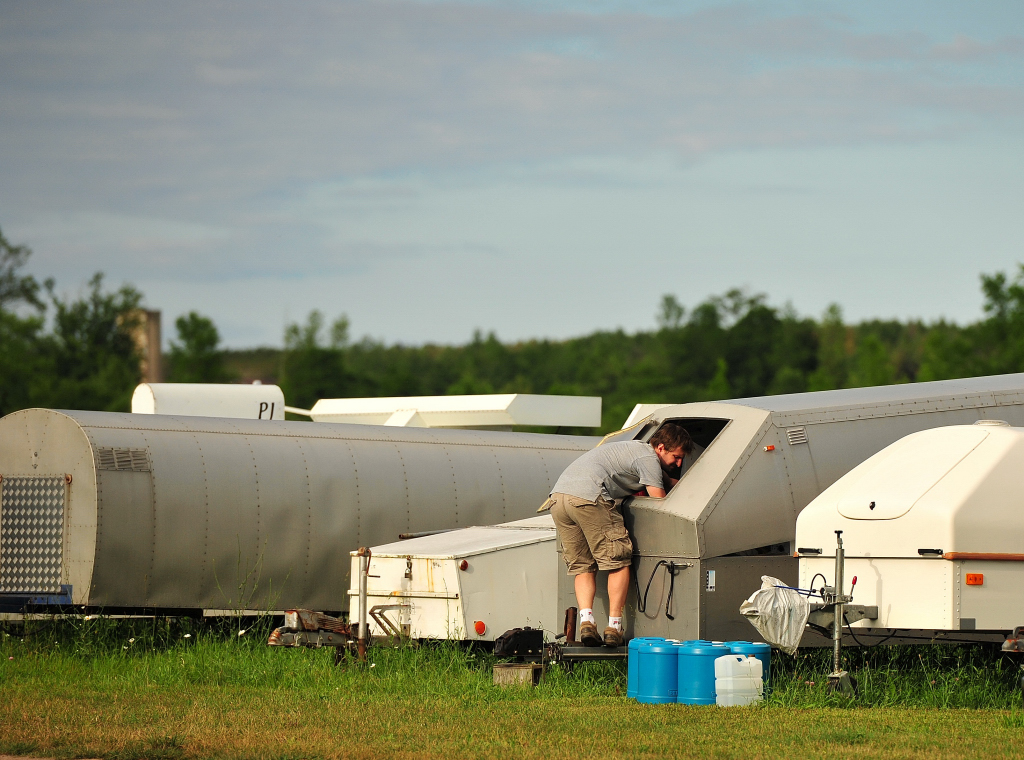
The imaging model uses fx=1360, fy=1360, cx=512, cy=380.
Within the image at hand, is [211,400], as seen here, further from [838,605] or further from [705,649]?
[838,605]

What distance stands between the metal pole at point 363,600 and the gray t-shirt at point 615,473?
2082 mm

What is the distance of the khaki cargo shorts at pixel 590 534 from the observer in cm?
1034

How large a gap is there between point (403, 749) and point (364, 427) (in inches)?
314

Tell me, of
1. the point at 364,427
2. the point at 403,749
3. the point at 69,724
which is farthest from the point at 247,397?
the point at 403,749

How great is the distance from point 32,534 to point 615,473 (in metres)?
6.03

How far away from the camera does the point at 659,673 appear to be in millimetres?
9352

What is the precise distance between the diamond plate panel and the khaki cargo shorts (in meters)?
5.21

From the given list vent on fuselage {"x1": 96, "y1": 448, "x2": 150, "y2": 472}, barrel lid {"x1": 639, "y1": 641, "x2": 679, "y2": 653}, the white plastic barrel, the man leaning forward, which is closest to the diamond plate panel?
vent on fuselage {"x1": 96, "y1": 448, "x2": 150, "y2": 472}

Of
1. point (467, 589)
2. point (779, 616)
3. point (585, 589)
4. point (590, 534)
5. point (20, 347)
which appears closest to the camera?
point (779, 616)

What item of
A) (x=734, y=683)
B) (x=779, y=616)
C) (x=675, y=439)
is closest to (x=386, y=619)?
(x=675, y=439)

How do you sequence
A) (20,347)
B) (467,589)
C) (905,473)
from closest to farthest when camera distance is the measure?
(905,473) → (467,589) → (20,347)

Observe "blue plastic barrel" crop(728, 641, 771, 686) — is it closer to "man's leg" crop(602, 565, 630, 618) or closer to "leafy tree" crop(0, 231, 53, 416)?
"man's leg" crop(602, 565, 630, 618)

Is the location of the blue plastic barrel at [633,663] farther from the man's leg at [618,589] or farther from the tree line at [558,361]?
the tree line at [558,361]

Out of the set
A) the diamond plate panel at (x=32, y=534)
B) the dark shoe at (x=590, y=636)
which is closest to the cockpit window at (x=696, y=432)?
the dark shoe at (x=590, y=636)
